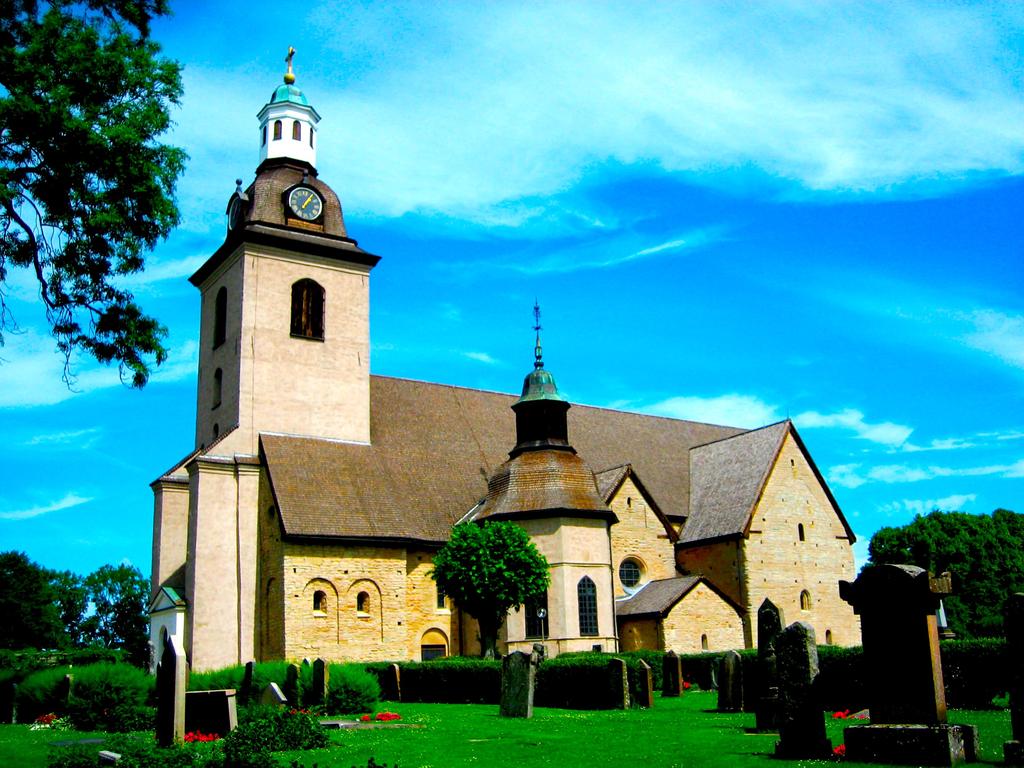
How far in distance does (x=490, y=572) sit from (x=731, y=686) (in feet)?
38.2

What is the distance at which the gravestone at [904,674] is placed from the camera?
12273mm

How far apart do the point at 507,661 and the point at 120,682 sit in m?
8.38

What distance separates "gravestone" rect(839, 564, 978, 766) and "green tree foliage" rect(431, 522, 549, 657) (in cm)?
1925

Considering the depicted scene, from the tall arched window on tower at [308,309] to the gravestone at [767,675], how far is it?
977 inches

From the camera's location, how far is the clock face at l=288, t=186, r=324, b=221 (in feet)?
132

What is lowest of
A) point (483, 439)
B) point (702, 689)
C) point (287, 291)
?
point (702, 689)

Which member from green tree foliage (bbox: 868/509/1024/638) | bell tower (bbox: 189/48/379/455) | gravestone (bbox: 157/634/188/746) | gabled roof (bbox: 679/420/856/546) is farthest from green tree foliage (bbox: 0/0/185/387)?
green tree foliage (bbox: 868/509/1024/638)

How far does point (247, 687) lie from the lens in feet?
77.8

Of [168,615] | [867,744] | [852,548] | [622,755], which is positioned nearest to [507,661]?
[622,755]

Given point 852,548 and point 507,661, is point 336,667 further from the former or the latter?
point 852,548

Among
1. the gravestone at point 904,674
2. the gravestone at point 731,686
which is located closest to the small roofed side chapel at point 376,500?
the gravestone at point 731,686

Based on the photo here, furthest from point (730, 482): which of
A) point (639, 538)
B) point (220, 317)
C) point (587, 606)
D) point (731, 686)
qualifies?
point (220, 317)

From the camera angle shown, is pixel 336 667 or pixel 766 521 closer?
pixel 336 667

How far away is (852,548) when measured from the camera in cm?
4434
